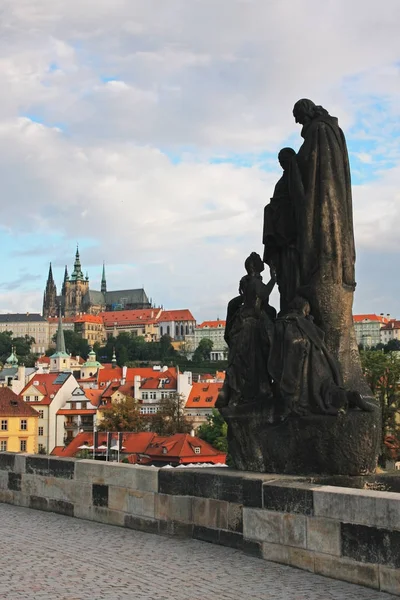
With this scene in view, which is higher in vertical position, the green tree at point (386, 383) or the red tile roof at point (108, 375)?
the red tile roof at point (108, 375)

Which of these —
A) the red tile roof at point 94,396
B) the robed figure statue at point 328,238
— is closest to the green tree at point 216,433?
the red tile roof at point 94,396

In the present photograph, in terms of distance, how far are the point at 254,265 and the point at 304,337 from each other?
4.80 feet

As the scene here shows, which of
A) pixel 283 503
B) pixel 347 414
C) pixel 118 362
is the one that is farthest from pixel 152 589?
pixel 118 362

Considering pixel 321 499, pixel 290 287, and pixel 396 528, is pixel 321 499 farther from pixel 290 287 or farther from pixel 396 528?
pixel 290 287

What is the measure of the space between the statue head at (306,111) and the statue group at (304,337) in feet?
0.03

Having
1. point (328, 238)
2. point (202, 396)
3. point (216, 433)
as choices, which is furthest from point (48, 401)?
point (328, 238)

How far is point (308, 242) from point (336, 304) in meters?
0.66

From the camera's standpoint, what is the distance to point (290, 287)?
324 inches

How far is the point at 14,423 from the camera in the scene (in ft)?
160

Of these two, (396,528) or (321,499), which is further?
(321,499)

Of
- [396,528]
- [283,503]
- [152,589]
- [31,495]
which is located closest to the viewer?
[396,528]

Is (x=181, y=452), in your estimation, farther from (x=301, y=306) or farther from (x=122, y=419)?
(x=301, y=306)

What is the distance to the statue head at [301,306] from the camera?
7.55 metres

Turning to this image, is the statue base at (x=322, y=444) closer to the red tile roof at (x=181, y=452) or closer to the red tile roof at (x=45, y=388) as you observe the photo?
the red tile roof at (x=181, y=452)
